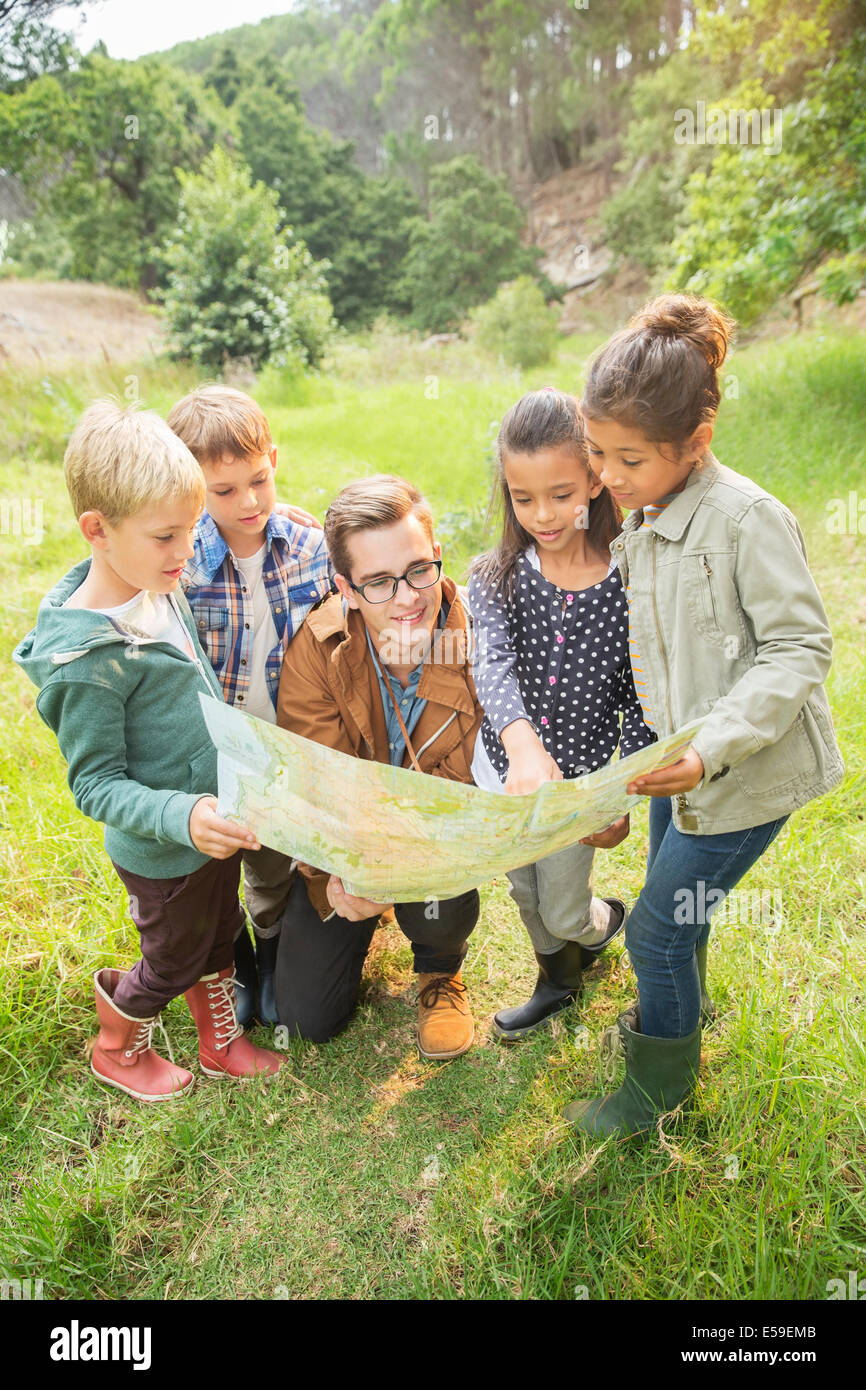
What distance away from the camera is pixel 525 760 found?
1.71m

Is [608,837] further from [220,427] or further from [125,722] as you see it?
[220,427]

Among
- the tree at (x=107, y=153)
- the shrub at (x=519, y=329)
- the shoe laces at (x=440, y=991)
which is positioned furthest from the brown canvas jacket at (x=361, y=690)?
the tree at (x=107, y=153)

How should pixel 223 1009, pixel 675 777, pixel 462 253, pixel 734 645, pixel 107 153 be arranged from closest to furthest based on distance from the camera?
pixel 675 777
pixel 734 645
pixel 223 1009
pixel 107 153
pixel 462 253

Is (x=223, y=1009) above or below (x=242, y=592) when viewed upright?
below

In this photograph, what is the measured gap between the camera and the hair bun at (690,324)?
1.47 m

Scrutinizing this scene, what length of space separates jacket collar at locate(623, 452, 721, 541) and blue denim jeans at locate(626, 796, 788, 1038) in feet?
1.71

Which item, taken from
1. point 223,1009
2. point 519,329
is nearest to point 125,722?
point 223,1009

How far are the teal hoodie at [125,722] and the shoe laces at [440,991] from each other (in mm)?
825

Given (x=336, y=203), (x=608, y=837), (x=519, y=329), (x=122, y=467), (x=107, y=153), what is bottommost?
(x=608, y=837)

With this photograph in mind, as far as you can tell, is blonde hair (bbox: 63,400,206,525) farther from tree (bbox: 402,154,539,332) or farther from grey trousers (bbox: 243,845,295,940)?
tree (bbox: 402,154,539,332)

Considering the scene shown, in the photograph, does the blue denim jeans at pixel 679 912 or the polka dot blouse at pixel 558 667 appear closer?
the blue denim jeans at pixel 679 912

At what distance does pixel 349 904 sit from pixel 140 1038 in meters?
0.68

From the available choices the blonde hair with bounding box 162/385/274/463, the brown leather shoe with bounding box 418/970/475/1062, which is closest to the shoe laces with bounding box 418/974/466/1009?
the brown leather shoe with bounding box 418/970/475/1062

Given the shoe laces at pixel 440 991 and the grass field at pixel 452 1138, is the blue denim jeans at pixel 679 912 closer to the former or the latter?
the grass field at pixel 452 1138
